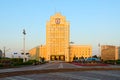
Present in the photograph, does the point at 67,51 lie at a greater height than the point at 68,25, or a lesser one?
lesser

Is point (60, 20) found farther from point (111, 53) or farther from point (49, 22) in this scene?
point (111, 53)

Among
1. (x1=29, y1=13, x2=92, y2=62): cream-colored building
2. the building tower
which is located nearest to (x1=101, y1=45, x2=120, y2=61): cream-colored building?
(x1=29, y1=13, x2=92, y2=62): cream-colored building

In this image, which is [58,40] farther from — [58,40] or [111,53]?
[111,53]

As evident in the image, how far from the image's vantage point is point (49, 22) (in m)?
200

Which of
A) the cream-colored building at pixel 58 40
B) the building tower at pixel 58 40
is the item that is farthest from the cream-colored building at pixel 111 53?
the building tower at pixel 58 40

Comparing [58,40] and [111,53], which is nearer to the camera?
[111,53]

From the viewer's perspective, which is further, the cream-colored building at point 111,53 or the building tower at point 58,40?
the building tower at point 58,40

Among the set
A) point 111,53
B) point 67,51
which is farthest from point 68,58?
point 111,53

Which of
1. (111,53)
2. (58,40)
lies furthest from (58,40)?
(111,53)

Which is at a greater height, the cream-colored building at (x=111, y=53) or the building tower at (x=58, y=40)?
the building tower at (x=58, y=40)

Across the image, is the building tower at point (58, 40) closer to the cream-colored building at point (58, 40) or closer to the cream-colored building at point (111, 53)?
the cream-colored building at point (58, 40)

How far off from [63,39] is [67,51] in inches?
358

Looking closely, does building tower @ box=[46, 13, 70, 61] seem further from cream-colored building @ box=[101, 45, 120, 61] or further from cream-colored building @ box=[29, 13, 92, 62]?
cream-colored building @ box=[101, 45, 120, 61]

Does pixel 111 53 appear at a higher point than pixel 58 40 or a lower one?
lower
